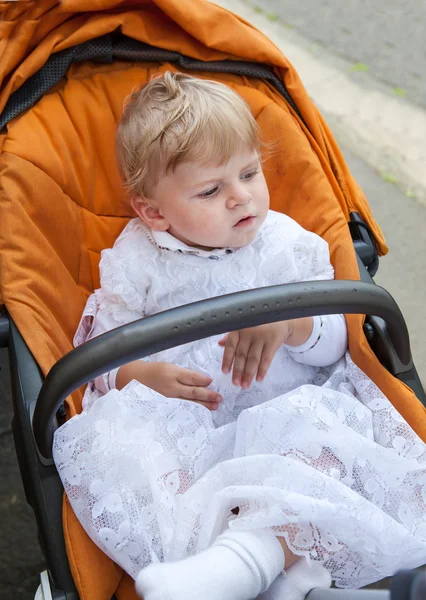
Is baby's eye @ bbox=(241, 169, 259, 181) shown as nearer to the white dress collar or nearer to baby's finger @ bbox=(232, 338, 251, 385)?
the white dress collar

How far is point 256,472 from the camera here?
1114 mm

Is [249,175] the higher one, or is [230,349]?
[249,175]

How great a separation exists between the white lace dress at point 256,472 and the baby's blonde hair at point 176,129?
34 cm

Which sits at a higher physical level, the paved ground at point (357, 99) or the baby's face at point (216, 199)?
the baby's face at point (216, 199)

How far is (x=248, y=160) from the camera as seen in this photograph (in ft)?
4.57

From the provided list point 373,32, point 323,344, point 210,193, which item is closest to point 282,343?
point 323,344

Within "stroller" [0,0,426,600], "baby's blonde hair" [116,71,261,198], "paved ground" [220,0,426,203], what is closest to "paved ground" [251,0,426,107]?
→ "paved ground" [220,0,426,203]

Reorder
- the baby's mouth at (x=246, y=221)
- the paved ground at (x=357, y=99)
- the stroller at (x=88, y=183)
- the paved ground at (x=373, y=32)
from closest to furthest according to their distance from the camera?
the stroller at (x=88, y=183), the baby's mouth at (x=246, y=221), the paved ground at (x=357, y=99), the paved ground at (x=373, y=32)

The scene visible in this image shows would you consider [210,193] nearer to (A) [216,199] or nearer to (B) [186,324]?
(A) [216,199]

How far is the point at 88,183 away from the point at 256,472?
75cm

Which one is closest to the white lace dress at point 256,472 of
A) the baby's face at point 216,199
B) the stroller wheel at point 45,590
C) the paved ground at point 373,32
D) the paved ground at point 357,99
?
the stroller wheel at point 45,590

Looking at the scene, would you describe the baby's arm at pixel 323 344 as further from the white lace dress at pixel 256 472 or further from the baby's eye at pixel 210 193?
the baby's eye at pixel 210 193

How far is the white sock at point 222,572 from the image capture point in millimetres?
1008

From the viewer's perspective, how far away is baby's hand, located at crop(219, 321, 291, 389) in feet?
4.02
